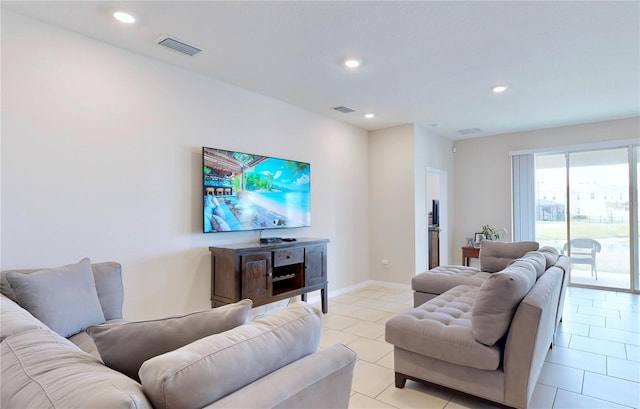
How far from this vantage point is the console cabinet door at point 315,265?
405 centimetres

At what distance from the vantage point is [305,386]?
1054mm

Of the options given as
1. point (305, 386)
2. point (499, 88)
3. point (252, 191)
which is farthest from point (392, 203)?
point (305, 386)

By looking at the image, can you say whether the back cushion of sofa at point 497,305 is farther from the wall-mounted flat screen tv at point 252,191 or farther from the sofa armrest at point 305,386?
the wall-mounted flat screen tv at point 252,191

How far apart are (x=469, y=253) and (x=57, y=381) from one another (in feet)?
20.1

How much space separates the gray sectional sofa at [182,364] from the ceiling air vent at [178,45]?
214cm

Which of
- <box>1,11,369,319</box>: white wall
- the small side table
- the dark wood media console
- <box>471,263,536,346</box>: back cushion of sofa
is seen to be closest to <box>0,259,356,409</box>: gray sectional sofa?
<box>471,263,536,346</box>: back cushion of sofa

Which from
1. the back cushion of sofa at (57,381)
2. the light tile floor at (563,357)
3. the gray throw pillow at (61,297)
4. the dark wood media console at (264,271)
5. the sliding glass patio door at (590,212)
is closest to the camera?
the back cushion of sofa at (57,381)

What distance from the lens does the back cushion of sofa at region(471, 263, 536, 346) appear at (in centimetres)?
202

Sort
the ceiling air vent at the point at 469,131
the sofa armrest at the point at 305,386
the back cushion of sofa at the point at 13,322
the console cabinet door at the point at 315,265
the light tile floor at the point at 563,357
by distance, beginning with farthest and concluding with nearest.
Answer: the ceiling air vent at the point at 469,131 < the console cabinet door at the point at 315,265 < the light tile floor at the point at 563,357 < the back cushion of sofa at the point at 13,322 < the sofa armrest at the point at 305,386

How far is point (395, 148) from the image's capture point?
5.64 meters

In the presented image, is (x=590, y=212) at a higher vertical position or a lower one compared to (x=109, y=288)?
higher

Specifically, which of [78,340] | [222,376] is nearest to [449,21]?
[222,376]

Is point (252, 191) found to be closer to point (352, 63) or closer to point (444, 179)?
point (352, 63)

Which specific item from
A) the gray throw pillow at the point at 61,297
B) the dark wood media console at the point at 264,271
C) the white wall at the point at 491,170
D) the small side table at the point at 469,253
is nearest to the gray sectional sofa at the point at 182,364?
the gray throw pillow at the point at 61,297
